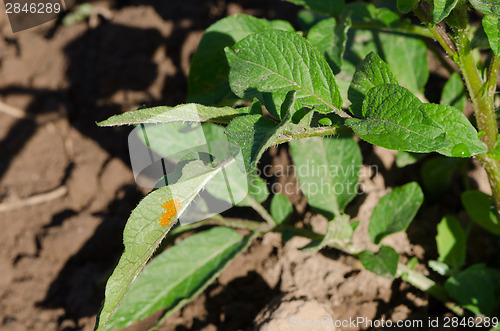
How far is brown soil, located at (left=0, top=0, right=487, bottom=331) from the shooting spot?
1625 mm

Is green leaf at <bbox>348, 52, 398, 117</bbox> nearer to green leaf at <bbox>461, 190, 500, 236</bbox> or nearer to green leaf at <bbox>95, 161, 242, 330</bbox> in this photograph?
green leaf at <bbox>95, 161, 242, 330</bbox>

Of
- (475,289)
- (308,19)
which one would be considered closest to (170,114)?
(308,19)

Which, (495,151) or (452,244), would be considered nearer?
(495,151)

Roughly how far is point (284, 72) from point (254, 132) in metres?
0.21

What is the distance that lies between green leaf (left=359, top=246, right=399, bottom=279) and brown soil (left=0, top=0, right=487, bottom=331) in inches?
7.9

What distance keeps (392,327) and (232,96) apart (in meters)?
0.90

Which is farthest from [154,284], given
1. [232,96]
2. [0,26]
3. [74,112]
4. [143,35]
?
[0,26]

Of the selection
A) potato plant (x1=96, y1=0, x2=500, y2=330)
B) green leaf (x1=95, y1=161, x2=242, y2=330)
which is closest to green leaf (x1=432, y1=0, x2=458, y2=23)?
potato plant (x1=96, y1=0, x2=500, y2=330)

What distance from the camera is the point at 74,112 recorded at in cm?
241

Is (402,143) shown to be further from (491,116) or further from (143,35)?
(143,35)

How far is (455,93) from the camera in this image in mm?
1621

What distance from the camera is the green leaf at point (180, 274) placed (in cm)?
145

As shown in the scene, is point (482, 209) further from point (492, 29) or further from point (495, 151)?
point (492, 29)

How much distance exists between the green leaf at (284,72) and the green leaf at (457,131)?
22 centimetres
